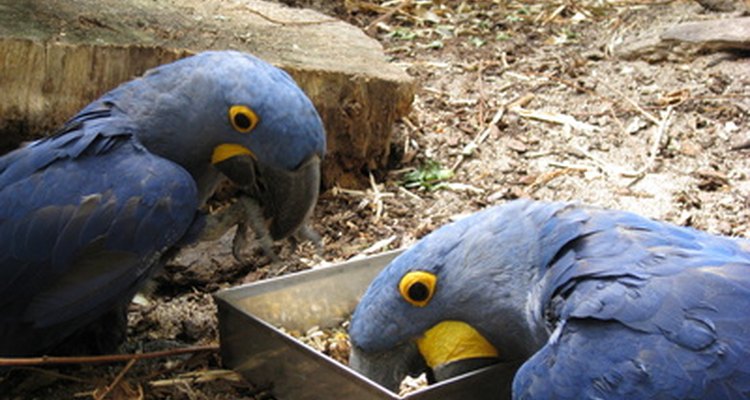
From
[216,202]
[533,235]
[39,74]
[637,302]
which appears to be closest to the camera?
[637,302]

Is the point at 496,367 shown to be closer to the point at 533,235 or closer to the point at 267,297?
the point at 533,235

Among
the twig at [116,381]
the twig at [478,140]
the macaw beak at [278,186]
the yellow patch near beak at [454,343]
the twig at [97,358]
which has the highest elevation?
the macaw beak at [278,186]

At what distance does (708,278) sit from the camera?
7.57 ft

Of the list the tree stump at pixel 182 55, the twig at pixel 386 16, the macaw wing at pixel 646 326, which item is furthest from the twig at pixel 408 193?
the twig at pixel 386 16

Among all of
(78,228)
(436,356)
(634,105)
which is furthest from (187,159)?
(634,105)

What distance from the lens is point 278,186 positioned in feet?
10.4

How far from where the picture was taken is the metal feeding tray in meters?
2.65

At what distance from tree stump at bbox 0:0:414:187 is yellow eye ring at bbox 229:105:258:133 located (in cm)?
103

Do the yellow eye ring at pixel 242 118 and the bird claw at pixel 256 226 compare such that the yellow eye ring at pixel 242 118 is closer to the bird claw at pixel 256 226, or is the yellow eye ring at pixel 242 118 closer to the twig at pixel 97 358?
the bird claw at pixel 256 226

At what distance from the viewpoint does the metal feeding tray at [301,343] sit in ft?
8.69

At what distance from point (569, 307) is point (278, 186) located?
3.80 ft

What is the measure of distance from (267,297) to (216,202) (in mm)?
1178

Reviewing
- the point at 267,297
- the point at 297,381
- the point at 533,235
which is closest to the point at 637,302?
the point at 533,235

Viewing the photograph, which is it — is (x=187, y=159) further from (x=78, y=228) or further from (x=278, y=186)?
(x=78, y=228)
